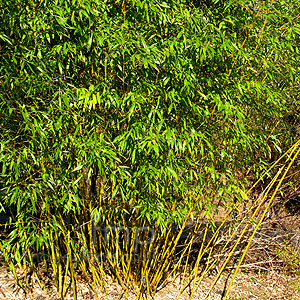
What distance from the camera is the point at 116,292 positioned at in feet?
11.1

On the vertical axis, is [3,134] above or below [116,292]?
above

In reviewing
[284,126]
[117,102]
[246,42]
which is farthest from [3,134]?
[284,126]

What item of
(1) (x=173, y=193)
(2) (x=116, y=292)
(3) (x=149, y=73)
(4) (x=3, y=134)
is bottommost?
(2) (x=116, y=292)

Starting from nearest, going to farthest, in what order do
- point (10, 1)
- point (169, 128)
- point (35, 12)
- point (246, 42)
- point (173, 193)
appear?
point (10, 1) < point (35, 12) < point (169, 128) < point (246, 42) < point (173, 193)

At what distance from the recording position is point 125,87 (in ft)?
8.73

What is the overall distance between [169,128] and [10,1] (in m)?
1.30

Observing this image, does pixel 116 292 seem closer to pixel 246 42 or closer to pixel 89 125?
pixel 89 125

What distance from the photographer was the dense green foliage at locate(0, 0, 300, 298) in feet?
7.50

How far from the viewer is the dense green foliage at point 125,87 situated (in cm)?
229

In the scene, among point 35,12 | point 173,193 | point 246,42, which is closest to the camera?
point 35,12

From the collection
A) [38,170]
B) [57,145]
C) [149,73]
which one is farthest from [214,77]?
[38,170]

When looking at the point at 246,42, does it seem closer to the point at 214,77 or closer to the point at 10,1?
the point at 214,77

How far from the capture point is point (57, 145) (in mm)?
2416

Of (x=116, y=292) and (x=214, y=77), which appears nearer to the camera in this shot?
(x=214, y=77)
